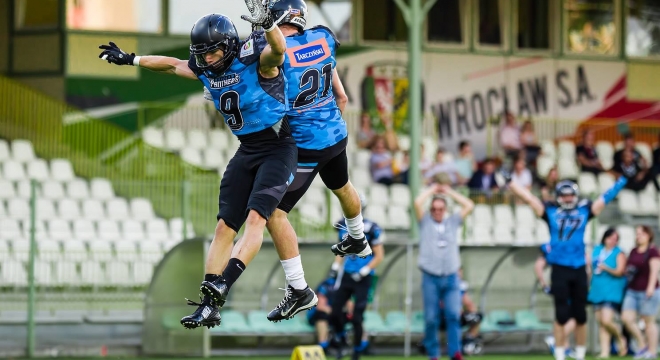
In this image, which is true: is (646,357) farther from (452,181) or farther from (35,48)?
(35,48)

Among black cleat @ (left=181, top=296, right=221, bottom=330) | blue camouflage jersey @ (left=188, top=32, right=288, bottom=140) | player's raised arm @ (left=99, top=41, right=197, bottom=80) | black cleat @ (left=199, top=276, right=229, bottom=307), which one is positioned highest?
player's raised arm @ (left=99, top=41, right=197, bottom=80)

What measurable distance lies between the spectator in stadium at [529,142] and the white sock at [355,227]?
15279 millimetres

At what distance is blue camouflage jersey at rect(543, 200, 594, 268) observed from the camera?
14703 mm

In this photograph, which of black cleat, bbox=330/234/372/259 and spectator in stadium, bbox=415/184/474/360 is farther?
spectator in stadium, bbox=415/184/474/360

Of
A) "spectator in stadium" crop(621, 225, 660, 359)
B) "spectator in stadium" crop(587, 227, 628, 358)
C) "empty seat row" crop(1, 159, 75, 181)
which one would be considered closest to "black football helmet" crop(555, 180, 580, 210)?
"spectator in stadium" crop(587, 227, 628, 358)

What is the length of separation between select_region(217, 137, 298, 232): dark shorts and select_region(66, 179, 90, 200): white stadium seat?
10846mm

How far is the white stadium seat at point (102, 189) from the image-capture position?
64.2 feet

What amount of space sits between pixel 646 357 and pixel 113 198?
26.0 ft

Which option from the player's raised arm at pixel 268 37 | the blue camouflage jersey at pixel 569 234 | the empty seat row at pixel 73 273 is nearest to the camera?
the player's raised arm at pixel 268 37

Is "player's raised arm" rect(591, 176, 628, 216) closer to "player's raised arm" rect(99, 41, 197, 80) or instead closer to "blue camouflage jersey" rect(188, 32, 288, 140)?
"blue camouflage jersey" rect(188, 32, 288, 140)

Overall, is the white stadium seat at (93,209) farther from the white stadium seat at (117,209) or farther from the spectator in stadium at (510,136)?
the spectator in stadium at (510,136)

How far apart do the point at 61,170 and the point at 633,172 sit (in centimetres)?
1034

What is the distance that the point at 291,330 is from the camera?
1745cm

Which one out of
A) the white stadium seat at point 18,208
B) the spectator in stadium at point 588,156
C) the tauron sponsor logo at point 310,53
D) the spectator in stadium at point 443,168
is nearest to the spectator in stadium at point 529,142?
the spectator in stadium at point 588,156
